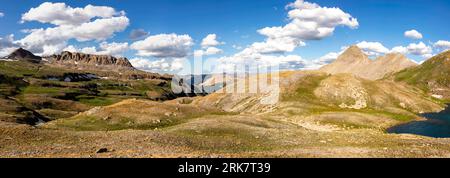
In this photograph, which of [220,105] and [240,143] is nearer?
[240,143]

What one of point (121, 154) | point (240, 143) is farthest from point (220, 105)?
point (121, 154)

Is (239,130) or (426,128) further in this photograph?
(426,128)

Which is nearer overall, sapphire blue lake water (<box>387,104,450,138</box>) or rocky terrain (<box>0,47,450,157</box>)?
rocky terrain (<box>0,47,450,157</box>)

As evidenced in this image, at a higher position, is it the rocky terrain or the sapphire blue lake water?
the rocky terrain

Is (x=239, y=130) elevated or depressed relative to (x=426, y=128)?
elevated

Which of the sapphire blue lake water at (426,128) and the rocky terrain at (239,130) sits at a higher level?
the rocky terrain at (239,130)

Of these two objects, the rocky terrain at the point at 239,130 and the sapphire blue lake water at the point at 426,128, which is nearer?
the rocky terrain at the point at 239,130

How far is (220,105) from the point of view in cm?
18712

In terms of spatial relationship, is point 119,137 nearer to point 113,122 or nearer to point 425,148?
point 113,122
